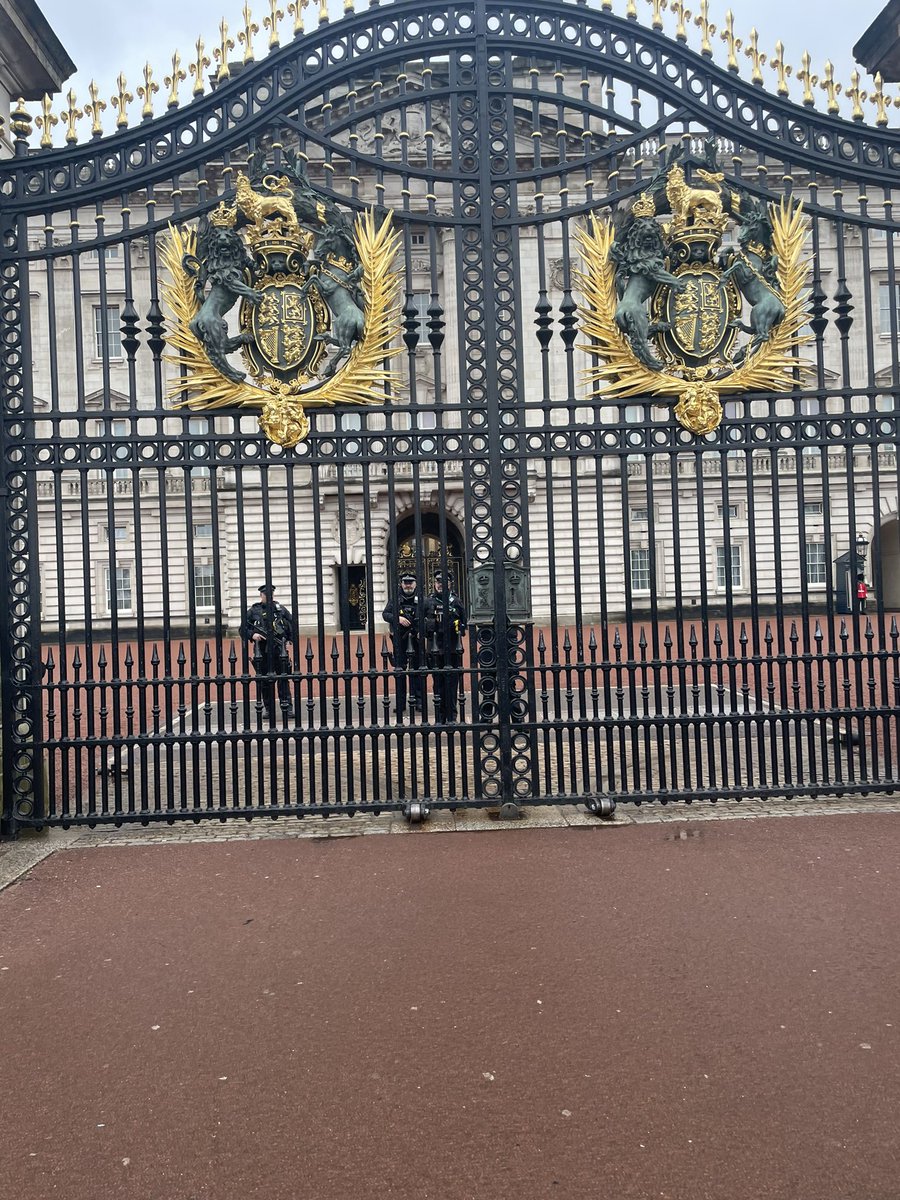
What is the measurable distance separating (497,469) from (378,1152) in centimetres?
484

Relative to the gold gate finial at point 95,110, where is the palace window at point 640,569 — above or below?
below

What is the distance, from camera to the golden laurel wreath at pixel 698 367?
678 centimetres

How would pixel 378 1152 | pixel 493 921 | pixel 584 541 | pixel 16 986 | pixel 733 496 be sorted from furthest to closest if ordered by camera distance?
pixel 733 496
pixel 584 541
pixel 493 921
pixel 16 986
pixel 378 1152

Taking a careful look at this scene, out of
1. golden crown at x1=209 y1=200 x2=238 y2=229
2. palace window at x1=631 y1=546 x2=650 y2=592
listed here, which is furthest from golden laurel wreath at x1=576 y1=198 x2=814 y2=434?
palace window at x1=631 y1=546 x2=650 y2=592

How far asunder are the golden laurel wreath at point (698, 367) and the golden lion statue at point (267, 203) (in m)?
2.23

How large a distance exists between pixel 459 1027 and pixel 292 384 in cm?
474

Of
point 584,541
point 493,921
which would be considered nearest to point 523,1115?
point 493,921

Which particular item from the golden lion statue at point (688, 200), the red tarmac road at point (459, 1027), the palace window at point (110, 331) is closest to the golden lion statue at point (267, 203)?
the golden lion statue at point (688, 200)

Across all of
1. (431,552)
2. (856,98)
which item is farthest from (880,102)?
(431,552)

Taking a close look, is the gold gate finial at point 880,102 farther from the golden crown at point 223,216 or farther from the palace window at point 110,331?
the palace window at point 110,331

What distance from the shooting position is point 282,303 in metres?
6.70

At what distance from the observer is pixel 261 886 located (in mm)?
5469

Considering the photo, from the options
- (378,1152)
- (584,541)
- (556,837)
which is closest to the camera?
(378,1152)

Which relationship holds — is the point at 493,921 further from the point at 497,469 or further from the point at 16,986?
the point at 497,469
